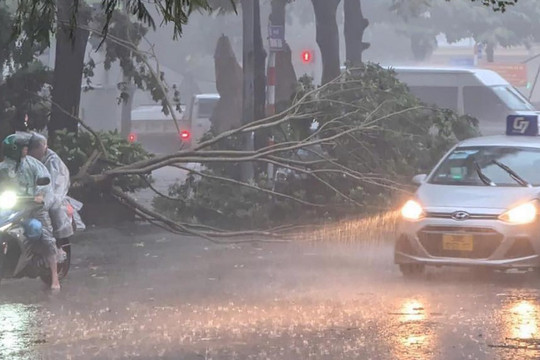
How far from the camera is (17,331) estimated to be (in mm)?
9211

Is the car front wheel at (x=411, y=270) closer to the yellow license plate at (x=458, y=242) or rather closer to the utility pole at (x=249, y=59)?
the yellow license plate at (x=458, y=242)

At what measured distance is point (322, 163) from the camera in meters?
16.0

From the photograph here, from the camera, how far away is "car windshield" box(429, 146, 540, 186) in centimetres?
1247

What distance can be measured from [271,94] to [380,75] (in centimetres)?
409

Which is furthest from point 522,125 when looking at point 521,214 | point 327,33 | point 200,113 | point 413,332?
point 200,113

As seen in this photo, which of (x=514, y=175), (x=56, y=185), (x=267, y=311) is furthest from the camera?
(x=514, y=175)

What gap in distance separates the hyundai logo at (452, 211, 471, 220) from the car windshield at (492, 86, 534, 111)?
16100 mm

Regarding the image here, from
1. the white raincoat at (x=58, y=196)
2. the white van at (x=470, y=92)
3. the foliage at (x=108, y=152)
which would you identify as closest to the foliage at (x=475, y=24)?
the white van at (x=470, y=92)

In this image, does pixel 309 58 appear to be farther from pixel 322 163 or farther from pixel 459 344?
→ pixel 459 344

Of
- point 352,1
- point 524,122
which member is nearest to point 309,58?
point 352,1

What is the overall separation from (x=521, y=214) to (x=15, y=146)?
516 cm

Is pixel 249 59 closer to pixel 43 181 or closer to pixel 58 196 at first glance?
pixel 58 196

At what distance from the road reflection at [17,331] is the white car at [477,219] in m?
4.03

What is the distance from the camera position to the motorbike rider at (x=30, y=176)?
11.2 metres
